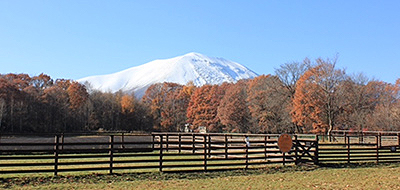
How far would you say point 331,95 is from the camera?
4566 centimetres

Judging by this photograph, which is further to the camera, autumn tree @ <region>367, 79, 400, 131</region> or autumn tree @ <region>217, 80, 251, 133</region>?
autumn tree @ <region>217, 80, 251, 133</region>

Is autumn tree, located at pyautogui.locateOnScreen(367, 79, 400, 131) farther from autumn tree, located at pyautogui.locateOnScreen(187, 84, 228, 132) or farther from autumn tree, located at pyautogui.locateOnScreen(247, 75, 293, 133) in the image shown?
autumn tree, located at pyautogui.locateOnScreen(187, 84, 228, 132)

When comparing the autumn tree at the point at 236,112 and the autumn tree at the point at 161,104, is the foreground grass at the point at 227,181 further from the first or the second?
the autumn tree at the point at 161,104

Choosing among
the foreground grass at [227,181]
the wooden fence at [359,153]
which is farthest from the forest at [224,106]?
the foreground grass at [227,181]

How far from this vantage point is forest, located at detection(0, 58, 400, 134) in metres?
47.7

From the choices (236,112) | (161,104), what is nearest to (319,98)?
(236,112)

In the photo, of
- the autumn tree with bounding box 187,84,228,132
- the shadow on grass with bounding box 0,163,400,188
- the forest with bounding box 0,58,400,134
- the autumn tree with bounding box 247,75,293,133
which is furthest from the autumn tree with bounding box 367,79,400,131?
the shadow on grass with bounding box 0,163,400,188

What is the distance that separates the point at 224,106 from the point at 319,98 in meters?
22.9

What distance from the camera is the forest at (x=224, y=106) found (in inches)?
1876

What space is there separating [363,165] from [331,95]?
2929cm

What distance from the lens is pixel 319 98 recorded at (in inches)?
1868

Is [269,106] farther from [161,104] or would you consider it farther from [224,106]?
[161,104]

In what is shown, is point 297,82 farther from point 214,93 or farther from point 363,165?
point 363,165

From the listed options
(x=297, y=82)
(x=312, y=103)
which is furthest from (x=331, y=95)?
(x=297, y=82)
